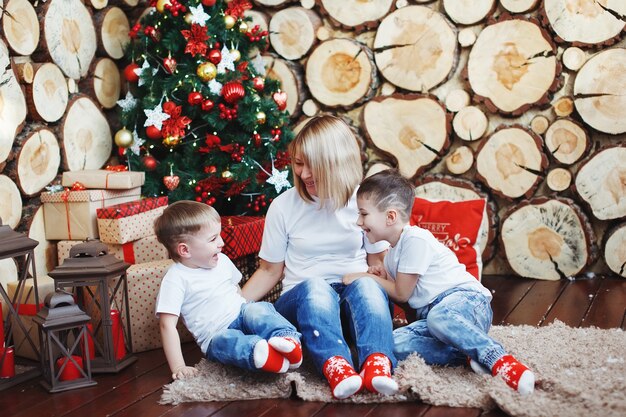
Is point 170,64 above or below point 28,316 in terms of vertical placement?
above

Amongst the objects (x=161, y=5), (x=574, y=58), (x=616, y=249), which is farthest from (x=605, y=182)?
(x=161, y=5)

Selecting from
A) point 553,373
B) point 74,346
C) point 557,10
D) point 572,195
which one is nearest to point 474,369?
point 553,373

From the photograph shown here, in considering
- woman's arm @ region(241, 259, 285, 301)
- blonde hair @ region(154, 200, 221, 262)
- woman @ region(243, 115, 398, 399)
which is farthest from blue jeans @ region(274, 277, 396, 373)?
blonde hair @ region(154, 200, 221, 262)

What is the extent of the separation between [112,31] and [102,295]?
5.25 ft

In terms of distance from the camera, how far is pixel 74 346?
6.98 ft

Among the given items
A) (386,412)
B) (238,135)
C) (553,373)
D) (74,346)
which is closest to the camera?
(386,412)

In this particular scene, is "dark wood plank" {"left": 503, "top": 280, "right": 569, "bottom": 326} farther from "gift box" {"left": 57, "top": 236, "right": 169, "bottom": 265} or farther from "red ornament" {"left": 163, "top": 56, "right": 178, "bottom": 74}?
"red ornament" {"left": 163, "top": 56, "right": 178, "bottom": 74}

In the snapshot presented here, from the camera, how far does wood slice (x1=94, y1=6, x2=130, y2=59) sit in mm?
3309

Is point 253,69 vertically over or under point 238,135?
over

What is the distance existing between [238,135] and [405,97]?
0.81 m

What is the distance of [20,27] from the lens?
2.74 meters

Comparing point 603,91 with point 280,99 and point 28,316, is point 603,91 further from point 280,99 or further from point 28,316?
point 28,316

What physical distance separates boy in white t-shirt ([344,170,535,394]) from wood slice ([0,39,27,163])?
4.41 feet

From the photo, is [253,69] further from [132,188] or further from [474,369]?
[474,369]
